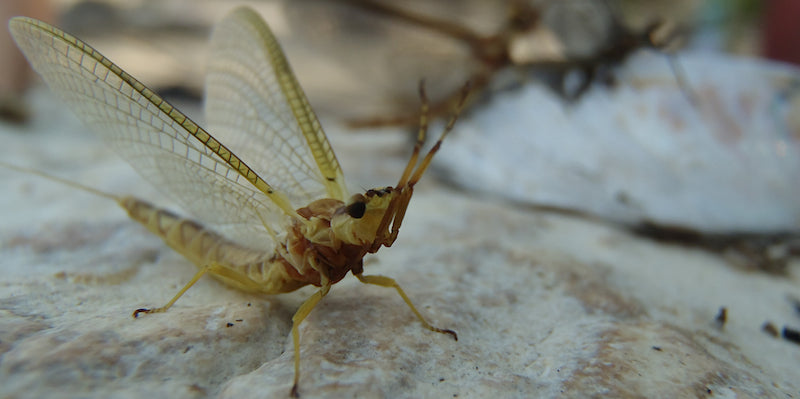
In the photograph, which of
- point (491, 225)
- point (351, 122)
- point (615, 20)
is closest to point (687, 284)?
point (491, 225)

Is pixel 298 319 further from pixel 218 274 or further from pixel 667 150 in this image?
pixel 667 150

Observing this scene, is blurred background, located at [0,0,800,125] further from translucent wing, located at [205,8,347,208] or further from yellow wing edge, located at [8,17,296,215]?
yellow wing edge, located at [8,17,296,215]

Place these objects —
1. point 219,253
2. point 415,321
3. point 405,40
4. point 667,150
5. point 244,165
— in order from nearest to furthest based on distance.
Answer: point 244,165
point 415,321
point 219,253
point 667,150
point 405,40

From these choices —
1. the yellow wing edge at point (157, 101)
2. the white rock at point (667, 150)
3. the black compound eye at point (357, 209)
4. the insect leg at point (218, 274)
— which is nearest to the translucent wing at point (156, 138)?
the yellow wing edge at point (157, 101)

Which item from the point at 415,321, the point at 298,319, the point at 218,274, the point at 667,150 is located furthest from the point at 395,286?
the point at 667,150

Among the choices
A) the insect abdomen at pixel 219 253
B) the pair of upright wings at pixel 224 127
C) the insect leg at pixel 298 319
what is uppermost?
the pair of upright wings at pixel 224 127

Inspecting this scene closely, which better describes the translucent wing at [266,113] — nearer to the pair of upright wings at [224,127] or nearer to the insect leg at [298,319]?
the pair of upright wings at [224,127]
